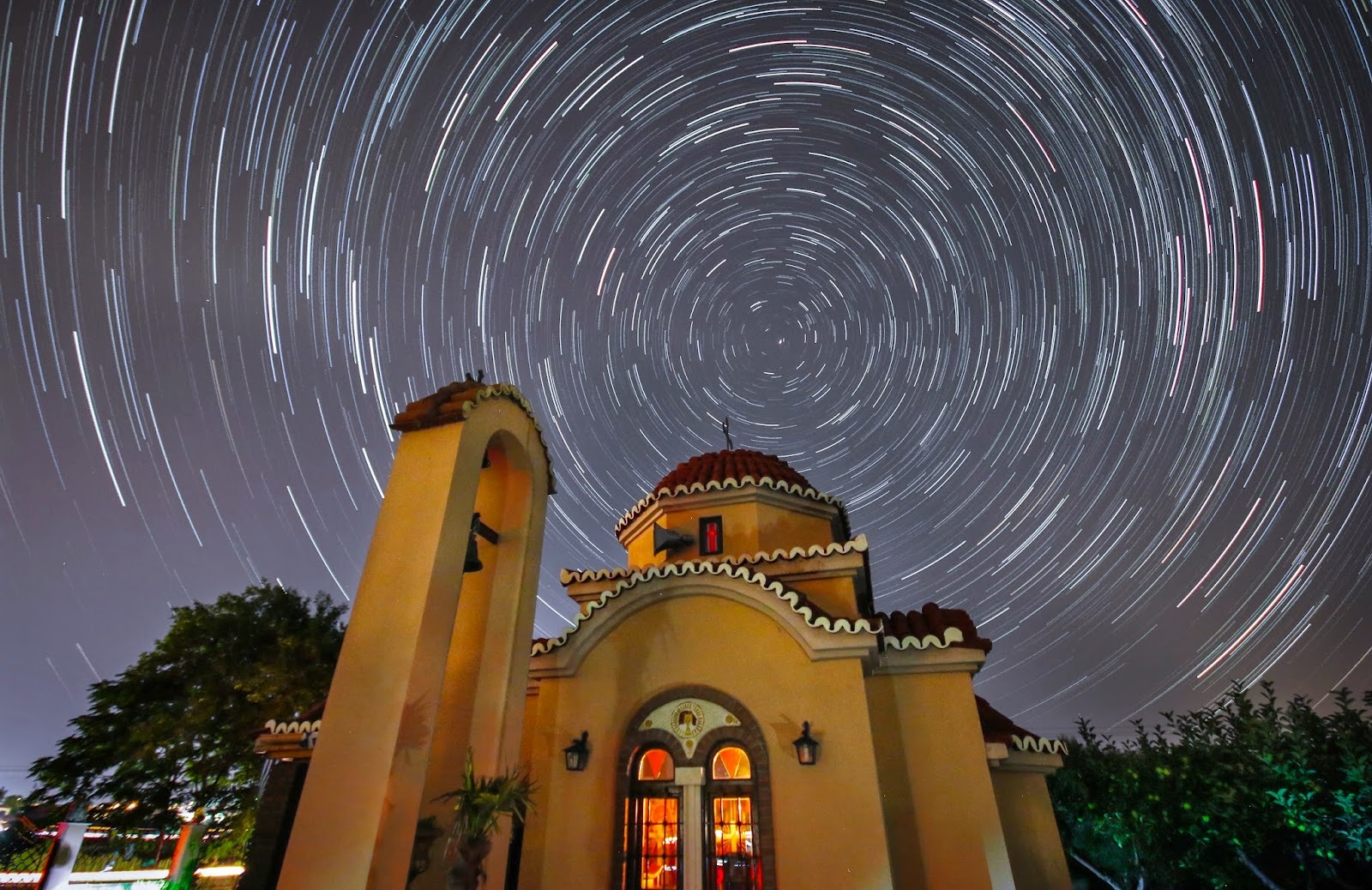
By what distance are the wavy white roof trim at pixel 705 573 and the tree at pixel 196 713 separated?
1121 cm

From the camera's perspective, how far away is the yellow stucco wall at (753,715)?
25.8 feet

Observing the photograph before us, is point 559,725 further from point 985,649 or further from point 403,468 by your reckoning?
point 985,649

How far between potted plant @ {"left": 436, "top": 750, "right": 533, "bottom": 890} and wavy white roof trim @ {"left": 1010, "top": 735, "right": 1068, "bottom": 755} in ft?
27.4

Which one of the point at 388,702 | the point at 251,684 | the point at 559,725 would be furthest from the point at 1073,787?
the point at 251,684

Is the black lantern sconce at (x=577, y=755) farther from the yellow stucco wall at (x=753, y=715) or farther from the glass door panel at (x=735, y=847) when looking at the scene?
the glass door panel at (x=735, y=847)

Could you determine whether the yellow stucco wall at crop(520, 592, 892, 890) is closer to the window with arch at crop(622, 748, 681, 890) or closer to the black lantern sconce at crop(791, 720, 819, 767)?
the black lantern sconce at crop(791, 720, 819, 767)

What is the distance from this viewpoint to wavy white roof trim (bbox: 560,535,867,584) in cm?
1043

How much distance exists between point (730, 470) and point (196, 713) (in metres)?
16.0

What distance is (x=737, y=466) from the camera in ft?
43.7

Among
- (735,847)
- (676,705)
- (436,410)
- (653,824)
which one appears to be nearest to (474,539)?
(436,410)

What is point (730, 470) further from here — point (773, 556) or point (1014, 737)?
point (1014, 737)

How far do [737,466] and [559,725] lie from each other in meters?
6.29

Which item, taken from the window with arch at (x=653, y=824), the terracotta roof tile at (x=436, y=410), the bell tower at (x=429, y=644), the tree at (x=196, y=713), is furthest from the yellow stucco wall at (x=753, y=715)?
the tree at (x=196, y=713)

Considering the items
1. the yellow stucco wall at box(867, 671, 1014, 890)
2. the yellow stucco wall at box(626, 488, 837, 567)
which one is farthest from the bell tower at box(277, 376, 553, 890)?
the yellow stucco wall at box(867, 671, 1014, 890)
